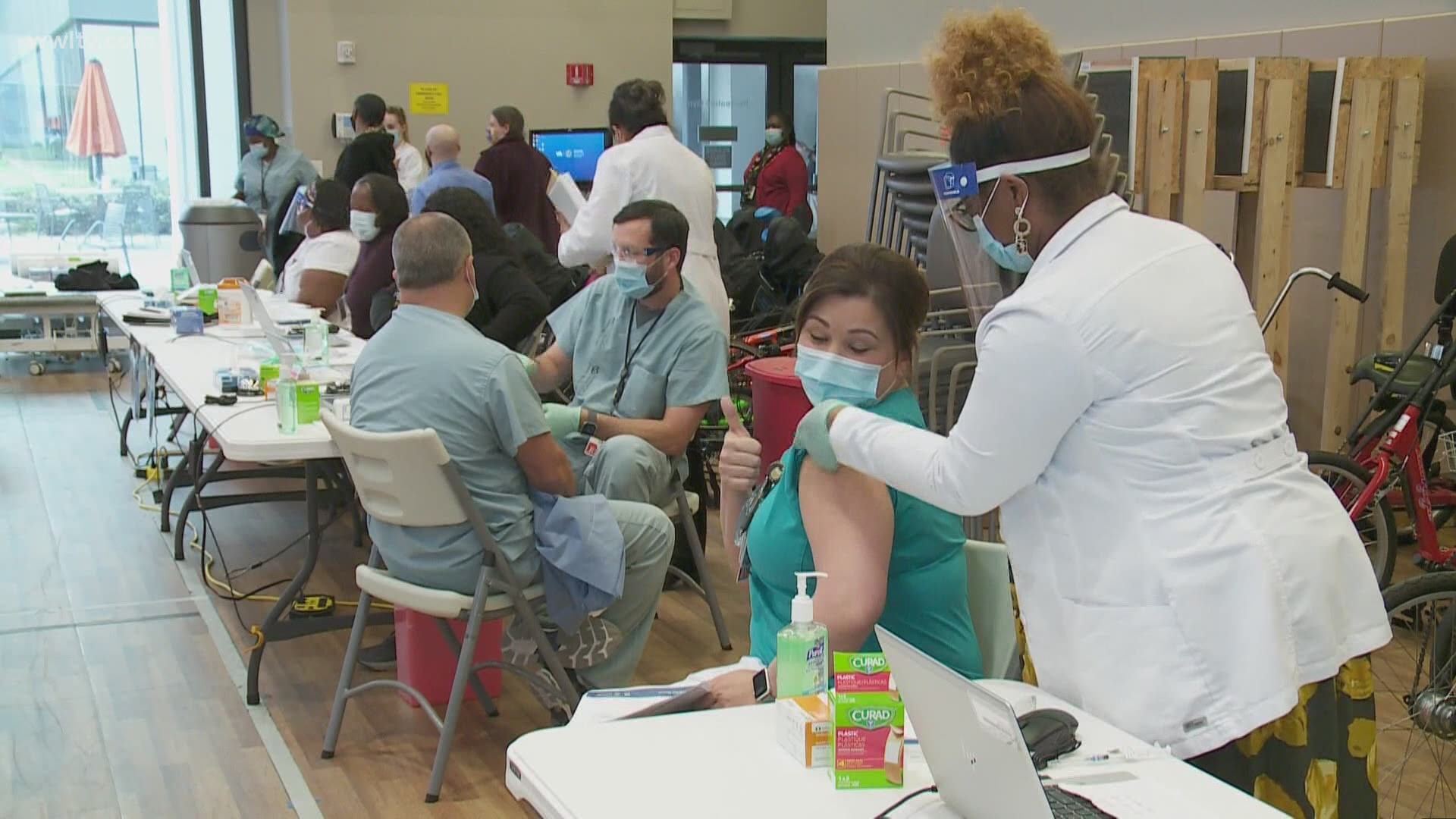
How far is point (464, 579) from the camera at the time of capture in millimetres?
3316

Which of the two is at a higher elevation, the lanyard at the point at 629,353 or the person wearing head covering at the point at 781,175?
the person wearing head covering at the point at 781,175

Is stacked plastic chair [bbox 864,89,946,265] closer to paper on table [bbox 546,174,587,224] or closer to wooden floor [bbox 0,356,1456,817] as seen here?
wooden floor [bbox 0,356,1456,817]

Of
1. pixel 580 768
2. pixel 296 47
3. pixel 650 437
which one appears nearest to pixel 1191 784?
pixel 580 768

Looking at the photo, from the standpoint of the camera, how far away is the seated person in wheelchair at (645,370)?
4.00 m

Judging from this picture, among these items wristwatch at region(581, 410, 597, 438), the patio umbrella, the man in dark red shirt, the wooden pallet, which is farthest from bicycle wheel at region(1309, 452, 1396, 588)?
the patio umbrella

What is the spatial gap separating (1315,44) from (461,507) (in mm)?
3989

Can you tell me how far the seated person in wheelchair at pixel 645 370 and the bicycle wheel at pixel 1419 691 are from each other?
1.89m

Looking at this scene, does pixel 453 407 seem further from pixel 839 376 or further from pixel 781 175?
pixel 781 175

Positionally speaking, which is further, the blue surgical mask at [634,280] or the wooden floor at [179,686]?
the blue surgical mask at [634,280]

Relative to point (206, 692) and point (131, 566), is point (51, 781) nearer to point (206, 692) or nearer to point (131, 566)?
point (206, 692)

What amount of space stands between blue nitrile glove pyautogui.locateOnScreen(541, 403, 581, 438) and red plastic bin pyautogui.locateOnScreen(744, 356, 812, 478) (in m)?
0.60

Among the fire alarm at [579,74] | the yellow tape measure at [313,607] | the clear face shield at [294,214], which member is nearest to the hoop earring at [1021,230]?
the yellow tape measure at [313,607]

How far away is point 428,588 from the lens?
131 inches

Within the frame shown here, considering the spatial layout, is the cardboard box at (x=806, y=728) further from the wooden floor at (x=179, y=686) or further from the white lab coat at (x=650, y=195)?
the white lab coat at (x=650, y=195)
